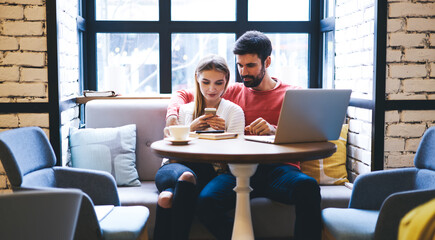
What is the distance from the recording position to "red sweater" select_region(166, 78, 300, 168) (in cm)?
284

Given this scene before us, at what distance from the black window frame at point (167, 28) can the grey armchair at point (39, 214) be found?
2663 millimetres

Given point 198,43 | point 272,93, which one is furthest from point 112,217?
point 198,43

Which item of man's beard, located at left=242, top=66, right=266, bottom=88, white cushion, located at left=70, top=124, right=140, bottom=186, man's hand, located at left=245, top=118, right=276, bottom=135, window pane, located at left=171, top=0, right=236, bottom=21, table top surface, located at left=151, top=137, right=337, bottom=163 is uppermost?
window pane, located at left=171, top=0, right=236, bottom=21

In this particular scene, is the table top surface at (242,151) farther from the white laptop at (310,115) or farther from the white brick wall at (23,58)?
the white brick wall at (23,58)

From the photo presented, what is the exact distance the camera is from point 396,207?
1754 millimetres

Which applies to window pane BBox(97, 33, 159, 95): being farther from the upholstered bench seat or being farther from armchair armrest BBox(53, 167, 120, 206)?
armchair armrest BBox(53, 167, 120, 206)

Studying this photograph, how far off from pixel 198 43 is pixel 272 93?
1.00 metres

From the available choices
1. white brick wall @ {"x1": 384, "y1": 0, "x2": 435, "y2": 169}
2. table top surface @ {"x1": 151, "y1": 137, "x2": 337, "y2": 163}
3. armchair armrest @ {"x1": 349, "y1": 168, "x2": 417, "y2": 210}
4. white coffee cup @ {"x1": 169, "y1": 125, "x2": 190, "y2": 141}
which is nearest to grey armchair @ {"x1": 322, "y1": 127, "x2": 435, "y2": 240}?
armchair armrest @ {"x1": 349, "y1": 168, "x2": 417, "y2": 210}

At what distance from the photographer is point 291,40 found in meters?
3.71

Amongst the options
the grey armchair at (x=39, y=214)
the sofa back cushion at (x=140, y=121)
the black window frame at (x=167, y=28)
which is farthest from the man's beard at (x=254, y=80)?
the grey armchair at (x=39, y=214)

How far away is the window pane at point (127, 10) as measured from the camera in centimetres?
359

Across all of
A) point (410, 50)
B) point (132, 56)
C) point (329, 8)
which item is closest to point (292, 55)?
point (329, 8)

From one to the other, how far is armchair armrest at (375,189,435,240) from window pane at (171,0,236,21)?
2.26m

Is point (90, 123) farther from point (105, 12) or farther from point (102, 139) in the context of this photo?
point (105, 12)
